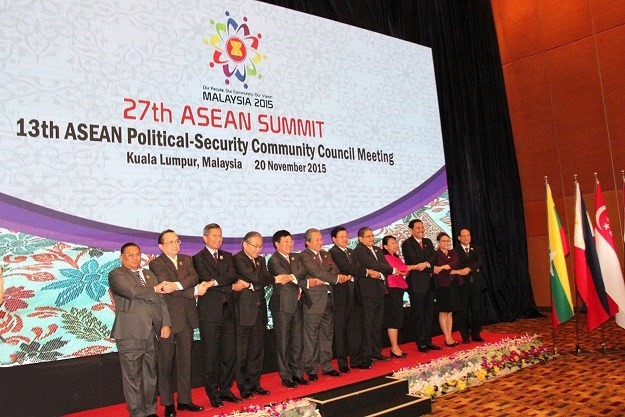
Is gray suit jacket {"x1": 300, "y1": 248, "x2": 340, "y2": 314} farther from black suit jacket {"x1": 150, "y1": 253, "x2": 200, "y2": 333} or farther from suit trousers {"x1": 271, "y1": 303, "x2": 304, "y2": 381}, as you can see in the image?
black suit jacket {"x1": 150, "y1": 253, "x2": 200, "y2": 333}

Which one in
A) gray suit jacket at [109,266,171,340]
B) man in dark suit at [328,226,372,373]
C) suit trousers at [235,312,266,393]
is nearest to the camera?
gray suit jacket at [109,266,171,340]

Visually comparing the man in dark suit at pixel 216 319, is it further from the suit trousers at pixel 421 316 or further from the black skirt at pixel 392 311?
the suit trousers at pixel 421 316

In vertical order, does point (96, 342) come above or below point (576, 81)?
below

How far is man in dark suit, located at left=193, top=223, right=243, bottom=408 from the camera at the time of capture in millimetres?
4355

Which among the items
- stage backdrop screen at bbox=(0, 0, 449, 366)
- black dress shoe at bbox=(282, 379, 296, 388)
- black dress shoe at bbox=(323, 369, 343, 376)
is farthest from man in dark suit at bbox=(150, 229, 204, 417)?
black dress shoe at bbox=(323, 369, 343, 376)

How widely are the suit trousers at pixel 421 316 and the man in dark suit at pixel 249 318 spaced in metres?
2.13

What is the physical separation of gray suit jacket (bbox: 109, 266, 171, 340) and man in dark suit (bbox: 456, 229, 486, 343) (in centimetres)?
366

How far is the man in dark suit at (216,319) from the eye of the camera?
4.36m

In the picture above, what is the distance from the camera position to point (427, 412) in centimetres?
447

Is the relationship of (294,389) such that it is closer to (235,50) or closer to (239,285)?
(239,285)

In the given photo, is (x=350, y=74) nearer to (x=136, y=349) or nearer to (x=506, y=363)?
(x=506, y=363)

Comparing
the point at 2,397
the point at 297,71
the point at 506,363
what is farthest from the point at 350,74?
the point at 2,397

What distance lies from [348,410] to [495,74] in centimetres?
691

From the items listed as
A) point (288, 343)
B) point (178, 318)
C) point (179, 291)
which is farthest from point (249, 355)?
point (179, 291)
